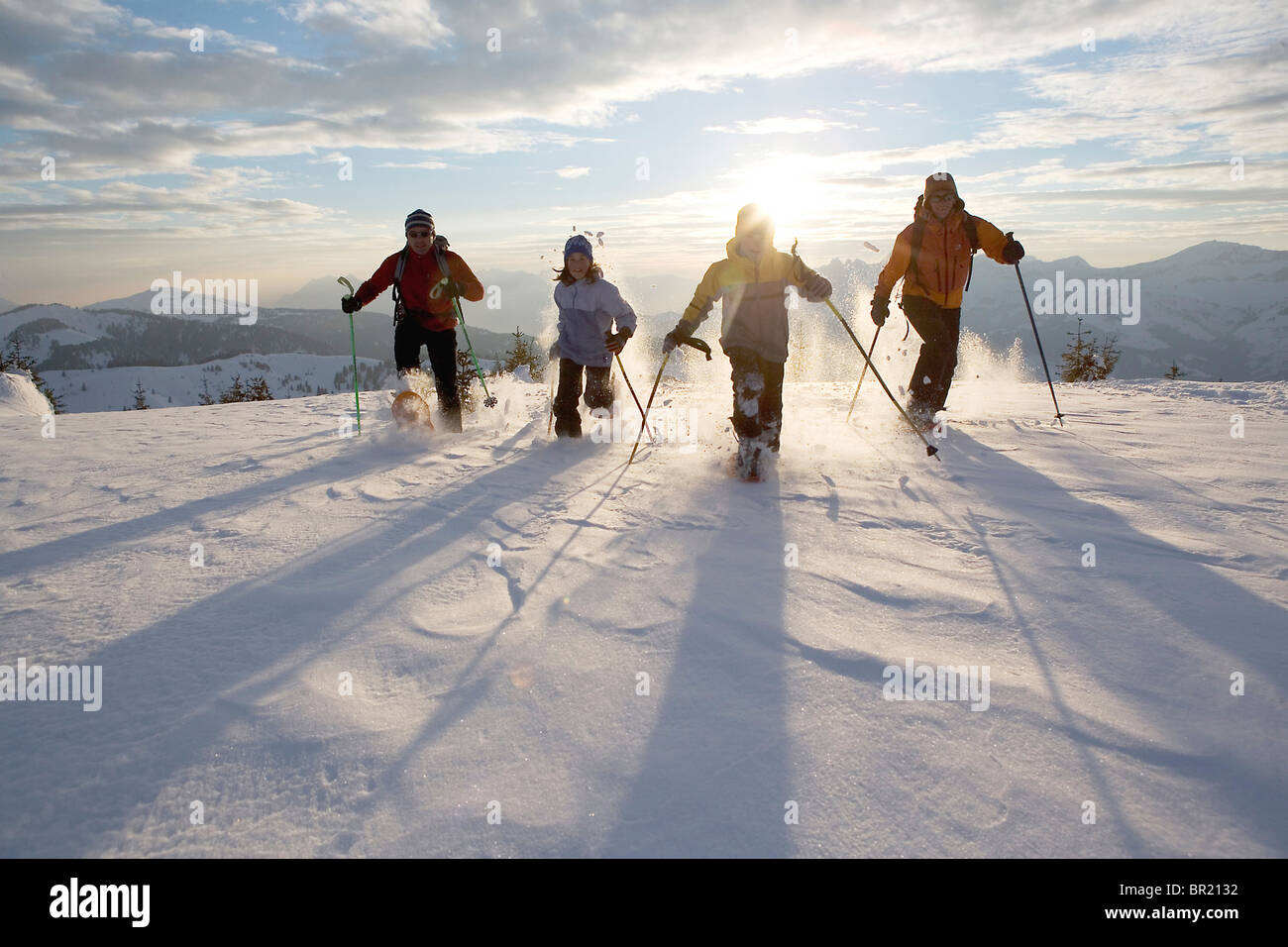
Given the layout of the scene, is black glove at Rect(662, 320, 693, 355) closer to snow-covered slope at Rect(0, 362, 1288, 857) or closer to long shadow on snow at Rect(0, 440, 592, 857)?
snow-covered slope at Rect(0, 362, 1288, 857)

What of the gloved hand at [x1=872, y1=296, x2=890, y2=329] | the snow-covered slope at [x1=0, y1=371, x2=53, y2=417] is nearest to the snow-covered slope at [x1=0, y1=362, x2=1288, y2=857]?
the gloved hand at [x1=872, y1=296, x2=890, y2=329]

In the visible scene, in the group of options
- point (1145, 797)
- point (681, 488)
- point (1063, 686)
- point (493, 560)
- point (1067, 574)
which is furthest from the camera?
point (681, 488)

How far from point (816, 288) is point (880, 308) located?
1823 millimetres

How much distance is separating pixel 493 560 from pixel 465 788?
73.3 inches

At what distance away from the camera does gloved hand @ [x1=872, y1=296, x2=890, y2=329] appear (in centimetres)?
688

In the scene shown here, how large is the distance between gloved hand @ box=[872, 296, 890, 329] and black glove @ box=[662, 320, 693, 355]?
231cm

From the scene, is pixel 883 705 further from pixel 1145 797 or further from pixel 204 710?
pixel 204 710

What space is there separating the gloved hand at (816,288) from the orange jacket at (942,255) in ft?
5.84

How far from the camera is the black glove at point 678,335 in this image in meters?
5.67

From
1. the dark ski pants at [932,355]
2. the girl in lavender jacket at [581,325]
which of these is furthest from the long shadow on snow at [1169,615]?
the girl in lavender jacket at [581,325]

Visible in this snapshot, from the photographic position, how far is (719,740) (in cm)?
217

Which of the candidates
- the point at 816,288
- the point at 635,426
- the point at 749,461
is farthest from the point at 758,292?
the point at 635,426
